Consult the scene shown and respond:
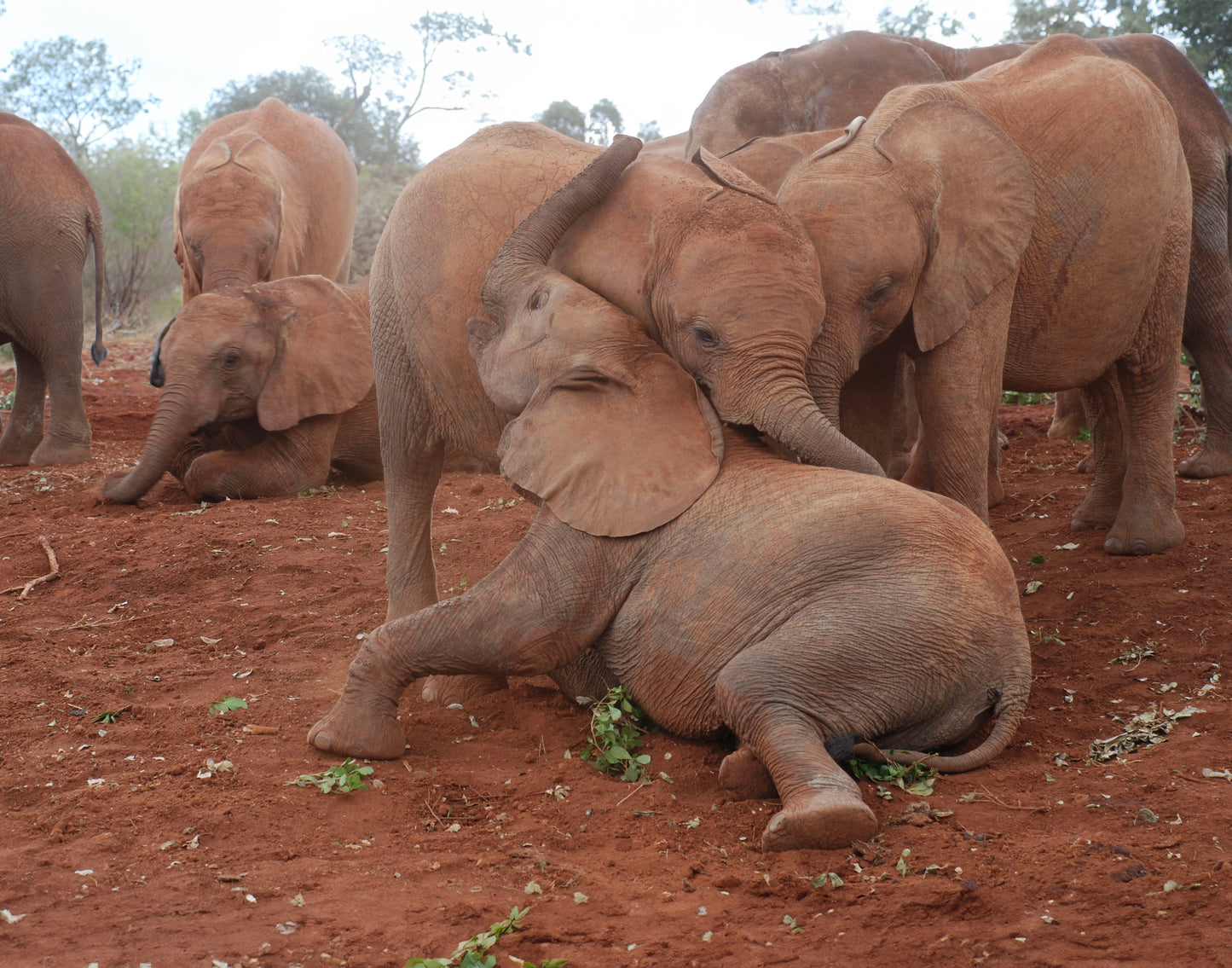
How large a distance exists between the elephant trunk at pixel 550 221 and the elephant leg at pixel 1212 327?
411cm

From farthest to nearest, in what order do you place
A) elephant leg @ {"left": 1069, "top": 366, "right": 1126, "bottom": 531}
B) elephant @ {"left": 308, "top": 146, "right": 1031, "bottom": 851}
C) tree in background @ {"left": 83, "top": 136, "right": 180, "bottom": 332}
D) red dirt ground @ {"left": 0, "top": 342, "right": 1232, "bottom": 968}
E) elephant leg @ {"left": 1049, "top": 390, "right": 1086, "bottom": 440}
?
tree in background @ {"left": 83, "top": 136, "right": 180, "bottom": 332} < elephant leg @ {"left": 1049, "top": 390, "right": 1086, "bottom": 440} < elephant leg @ {"left": 1069, "top": 366, "right": 1126, "bottom": 531} < elephant @ {"left": 308, "top": 146, "right": 1031, "bottom": 851} < red dirt ground @ {"left": 0, "top": 342, "right": 1232, "bottom": 968}

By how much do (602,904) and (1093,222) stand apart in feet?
10.7

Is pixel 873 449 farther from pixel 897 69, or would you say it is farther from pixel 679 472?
pixel 897 69

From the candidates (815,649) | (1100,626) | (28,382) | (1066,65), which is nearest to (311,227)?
(28,382)

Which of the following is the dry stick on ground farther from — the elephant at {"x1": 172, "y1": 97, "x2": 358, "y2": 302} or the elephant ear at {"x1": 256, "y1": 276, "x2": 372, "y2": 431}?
the elephant at {"x1": 172, "y1": 97, "x2": 358, "y2": 302}

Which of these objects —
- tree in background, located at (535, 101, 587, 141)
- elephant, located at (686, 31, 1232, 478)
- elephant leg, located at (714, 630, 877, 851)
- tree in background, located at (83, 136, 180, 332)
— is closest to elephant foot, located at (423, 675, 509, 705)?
elephant leg, located at (714, 630, 877, 851)

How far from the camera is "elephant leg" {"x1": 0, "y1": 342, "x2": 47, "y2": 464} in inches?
354

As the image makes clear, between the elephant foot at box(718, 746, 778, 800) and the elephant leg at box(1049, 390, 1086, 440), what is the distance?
579cm

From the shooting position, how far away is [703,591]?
3447mm

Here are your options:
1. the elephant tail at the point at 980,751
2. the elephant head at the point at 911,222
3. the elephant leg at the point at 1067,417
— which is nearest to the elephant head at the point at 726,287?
the elephant head at the point at 911,222

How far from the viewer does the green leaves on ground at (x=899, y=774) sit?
10.7 feet

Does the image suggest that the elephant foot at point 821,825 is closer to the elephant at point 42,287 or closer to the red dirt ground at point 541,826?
the red dirt ground at point 541,826

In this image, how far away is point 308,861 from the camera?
9.83 feet

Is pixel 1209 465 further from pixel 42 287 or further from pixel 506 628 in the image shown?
pixel 42 287
